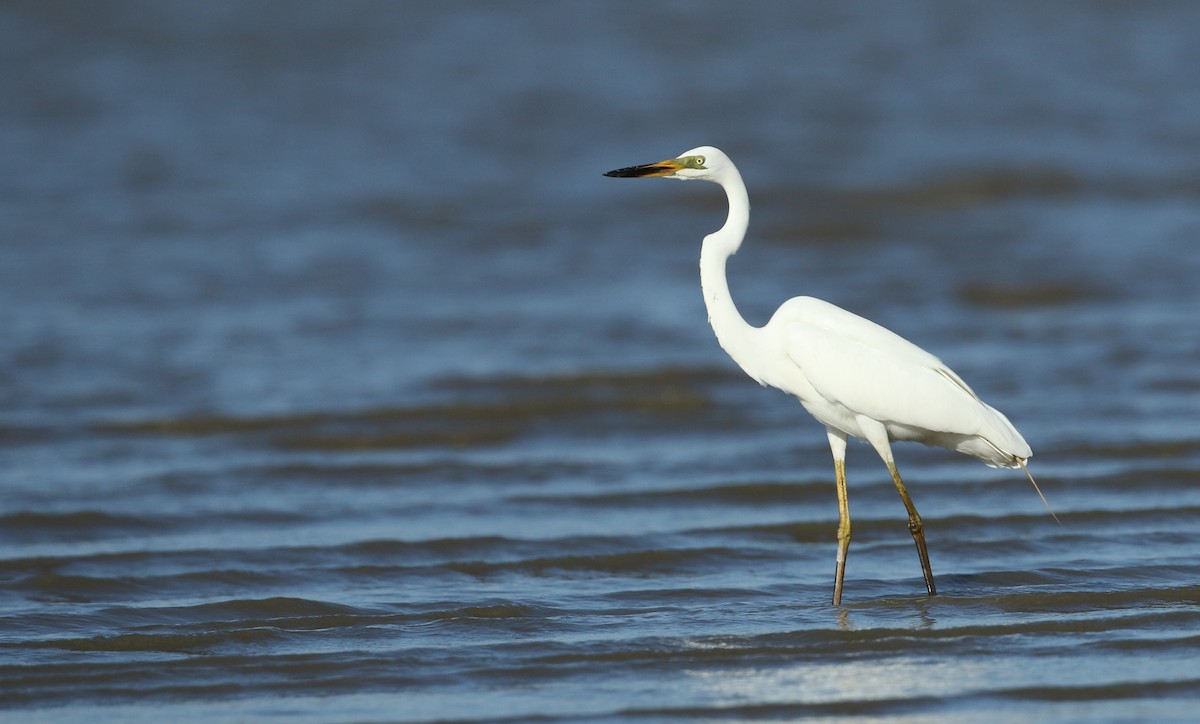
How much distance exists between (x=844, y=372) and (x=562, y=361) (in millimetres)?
4944

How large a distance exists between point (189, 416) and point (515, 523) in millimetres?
2995

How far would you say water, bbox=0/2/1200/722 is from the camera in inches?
220

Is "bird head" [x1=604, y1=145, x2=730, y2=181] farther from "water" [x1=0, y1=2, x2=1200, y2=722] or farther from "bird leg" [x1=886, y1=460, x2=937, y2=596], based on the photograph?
"water" [x1=0, y1=2, x2=1200, y2=722]

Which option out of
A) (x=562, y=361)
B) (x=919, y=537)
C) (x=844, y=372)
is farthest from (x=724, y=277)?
(x=562, y=361)

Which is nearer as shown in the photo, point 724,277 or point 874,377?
point 874,377

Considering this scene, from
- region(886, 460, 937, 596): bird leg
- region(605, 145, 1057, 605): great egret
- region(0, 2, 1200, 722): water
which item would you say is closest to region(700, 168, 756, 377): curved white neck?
region(605, 145, 1057, 605): great egret

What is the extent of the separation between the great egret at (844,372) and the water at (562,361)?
63 centimetres

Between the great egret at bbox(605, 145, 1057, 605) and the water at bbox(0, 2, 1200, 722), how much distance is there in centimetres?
63

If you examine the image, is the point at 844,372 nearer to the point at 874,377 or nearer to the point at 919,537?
the point at 874,377

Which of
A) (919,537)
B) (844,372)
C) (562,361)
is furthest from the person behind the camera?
(562,361)

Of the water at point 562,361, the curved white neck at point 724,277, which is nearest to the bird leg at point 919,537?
the water at point 562,361

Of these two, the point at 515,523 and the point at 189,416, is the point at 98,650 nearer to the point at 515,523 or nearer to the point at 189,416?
the point at 515,523

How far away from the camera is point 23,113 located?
19.5 metres

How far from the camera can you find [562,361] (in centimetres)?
1091
